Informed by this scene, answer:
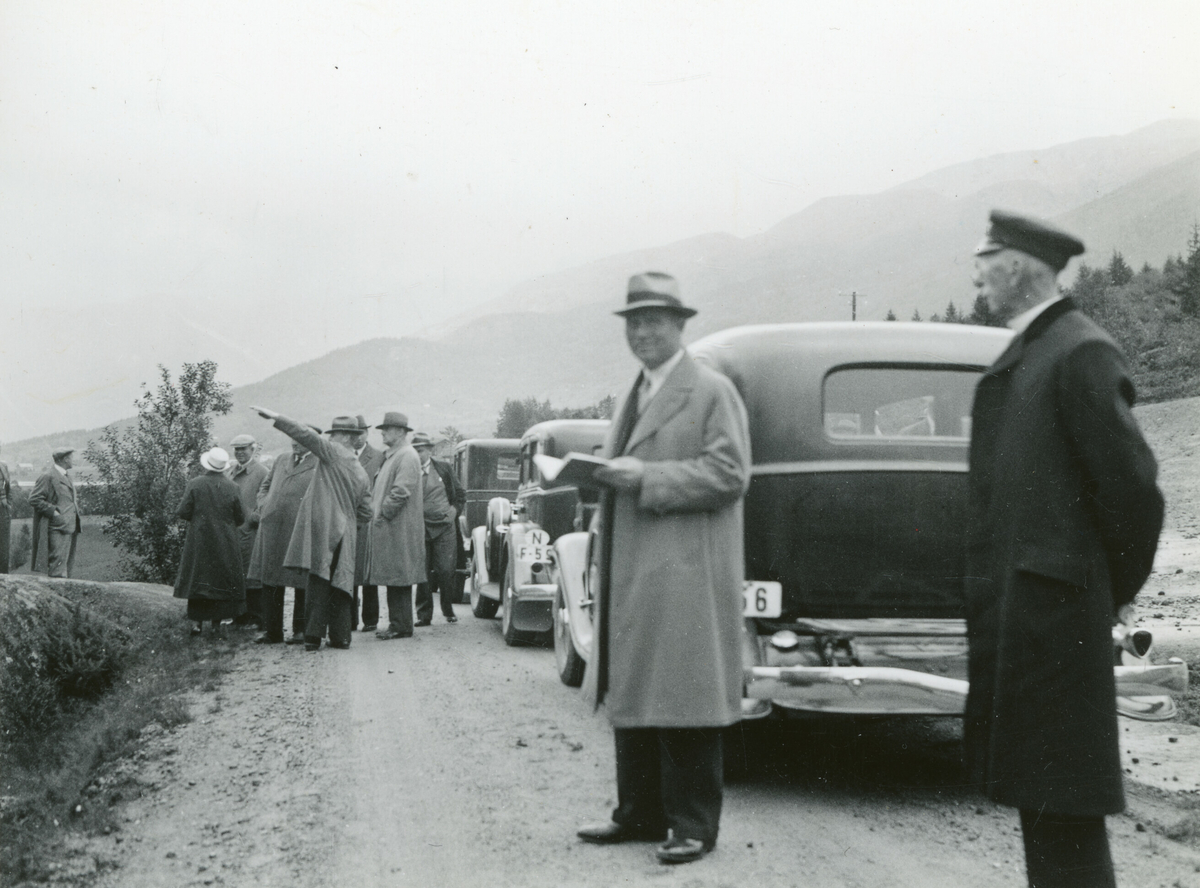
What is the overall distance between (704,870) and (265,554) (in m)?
6.84

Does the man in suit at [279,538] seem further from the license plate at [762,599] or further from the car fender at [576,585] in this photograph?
the license plate at [762,599]

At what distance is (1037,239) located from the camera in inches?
113

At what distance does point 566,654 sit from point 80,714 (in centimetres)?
306

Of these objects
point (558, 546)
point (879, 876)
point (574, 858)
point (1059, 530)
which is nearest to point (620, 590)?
point (574, 858)

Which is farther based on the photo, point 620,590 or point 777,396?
point 777,396

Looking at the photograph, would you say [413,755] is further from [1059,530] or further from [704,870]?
[1059,530]

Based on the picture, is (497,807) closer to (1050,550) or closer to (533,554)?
(1050,550)

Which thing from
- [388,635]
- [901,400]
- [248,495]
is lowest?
[388,635]

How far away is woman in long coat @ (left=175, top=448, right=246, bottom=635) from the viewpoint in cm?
1004

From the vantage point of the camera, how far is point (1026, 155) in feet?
19.5

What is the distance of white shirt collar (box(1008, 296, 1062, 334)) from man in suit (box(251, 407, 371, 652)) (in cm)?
706

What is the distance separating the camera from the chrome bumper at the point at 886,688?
4566 mm

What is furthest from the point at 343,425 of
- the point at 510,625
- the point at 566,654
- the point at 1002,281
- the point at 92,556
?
the point at 92,556

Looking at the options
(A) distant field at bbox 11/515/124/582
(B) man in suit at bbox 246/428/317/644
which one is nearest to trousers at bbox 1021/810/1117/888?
(B) man in suit at bbox 246/428/317/644
